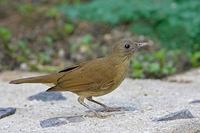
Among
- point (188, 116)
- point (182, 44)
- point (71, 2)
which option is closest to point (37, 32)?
point (71, 2)

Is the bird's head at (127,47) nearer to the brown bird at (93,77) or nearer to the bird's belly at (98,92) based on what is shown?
the brown bird at (93,77)

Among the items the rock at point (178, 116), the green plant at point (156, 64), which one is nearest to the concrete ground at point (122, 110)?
the rock at point (178, 116)

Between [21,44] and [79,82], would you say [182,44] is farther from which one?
[79,82]

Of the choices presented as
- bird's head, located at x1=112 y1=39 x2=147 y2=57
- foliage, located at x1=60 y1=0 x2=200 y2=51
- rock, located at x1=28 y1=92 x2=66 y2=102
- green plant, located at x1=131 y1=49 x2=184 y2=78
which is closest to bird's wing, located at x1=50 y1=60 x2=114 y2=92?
bird's head, located at x1=112 y1=39 x2=147 y2=57

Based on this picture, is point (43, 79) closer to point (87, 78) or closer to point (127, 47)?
point (87, 78)

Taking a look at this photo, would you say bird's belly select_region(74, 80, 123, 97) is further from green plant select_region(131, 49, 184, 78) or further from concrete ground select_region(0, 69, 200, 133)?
green plant select_region(131, 49, 184, 78)

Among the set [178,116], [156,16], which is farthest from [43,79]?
[156,16]
